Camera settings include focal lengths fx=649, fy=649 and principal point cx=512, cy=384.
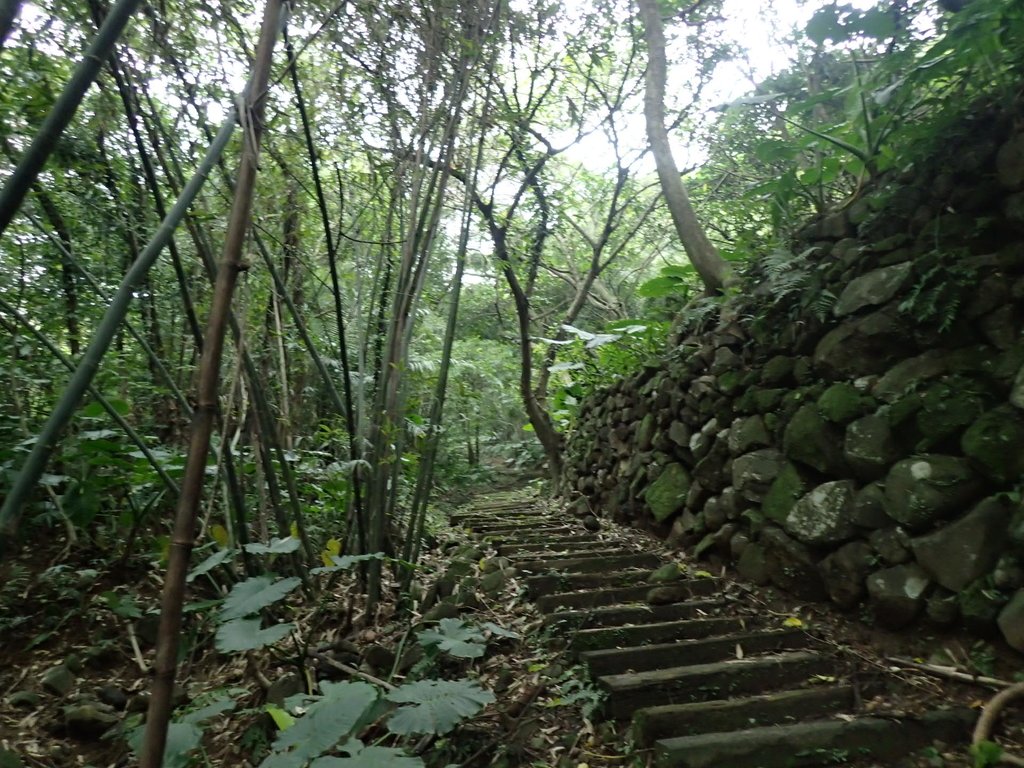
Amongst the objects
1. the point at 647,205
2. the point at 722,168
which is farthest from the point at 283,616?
the point at 647,205

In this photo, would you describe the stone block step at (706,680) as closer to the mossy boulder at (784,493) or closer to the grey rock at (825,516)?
the grey rock at (825,516)

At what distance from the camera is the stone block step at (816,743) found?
6.51ft

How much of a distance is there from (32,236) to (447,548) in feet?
10.5

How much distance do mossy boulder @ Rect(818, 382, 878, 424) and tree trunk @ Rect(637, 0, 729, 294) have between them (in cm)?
169

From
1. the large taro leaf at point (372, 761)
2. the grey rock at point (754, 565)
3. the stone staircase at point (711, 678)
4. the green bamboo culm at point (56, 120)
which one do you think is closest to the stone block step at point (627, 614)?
the stone staircase at point (711, 678)

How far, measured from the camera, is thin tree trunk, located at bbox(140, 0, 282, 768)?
1.04 meters

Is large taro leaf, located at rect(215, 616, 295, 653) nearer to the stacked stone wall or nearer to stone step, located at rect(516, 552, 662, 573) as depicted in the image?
stone step, located at rect(516, 552, 662, 573)

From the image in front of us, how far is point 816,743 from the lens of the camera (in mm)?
2055

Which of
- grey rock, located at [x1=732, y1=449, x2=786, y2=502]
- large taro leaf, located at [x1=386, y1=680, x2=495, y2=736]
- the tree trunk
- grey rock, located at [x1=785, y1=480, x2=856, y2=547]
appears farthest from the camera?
the tree trunk

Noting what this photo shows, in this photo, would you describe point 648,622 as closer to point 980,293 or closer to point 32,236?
point 980,293

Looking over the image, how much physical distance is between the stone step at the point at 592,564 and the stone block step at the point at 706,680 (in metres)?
1.30

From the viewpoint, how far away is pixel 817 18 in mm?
3322

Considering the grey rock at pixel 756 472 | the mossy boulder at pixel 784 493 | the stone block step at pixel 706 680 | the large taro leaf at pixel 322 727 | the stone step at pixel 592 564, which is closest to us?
the large taro leaf at pixel 322 727

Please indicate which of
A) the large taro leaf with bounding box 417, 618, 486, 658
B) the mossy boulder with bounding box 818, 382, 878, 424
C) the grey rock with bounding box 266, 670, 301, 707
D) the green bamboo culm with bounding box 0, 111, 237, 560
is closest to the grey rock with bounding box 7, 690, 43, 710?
the grey rock with bounding box 266, 670, 301, 707
